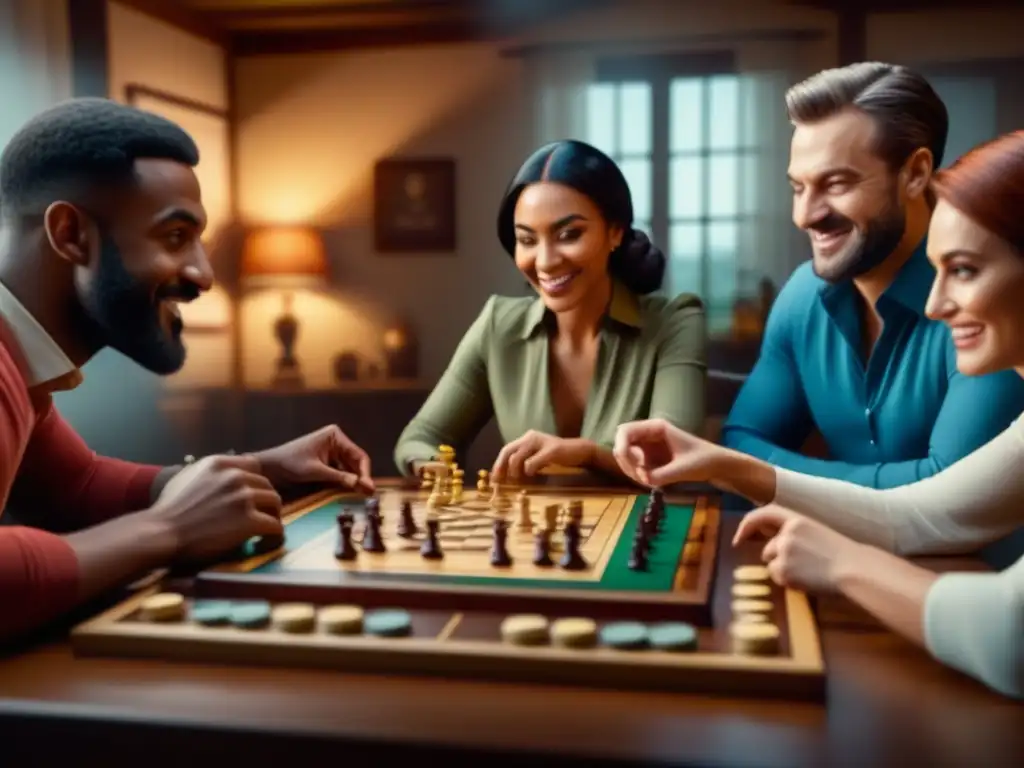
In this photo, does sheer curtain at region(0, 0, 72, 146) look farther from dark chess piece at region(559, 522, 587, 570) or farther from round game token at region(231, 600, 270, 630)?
dark chess piece at region(559, 522, 587, 570)

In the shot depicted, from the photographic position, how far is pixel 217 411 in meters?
2.49

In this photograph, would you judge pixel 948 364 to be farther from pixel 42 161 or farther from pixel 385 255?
pixel 42 161

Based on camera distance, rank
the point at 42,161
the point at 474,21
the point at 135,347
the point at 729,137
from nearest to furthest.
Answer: the point at 42,161 < the point at 135,347 < the point at 729,137 < the point at 474,21

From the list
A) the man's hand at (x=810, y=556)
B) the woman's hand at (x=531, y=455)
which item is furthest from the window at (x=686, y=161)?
the man's hand at (x=810, y=556)

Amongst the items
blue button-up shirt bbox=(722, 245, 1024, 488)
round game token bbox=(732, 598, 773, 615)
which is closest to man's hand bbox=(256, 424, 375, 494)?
blue button-up shirt bbox=(722, 245, 1024, 488)

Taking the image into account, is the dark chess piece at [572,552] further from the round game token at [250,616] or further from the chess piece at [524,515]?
the round game token at [250,616]

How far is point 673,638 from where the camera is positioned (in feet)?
3.25

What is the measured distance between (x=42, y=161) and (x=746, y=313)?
4.67 feet

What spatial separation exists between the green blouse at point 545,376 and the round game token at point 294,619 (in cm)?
103

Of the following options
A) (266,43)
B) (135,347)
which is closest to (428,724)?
(135,347)

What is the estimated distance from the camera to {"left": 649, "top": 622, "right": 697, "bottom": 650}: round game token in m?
0.98

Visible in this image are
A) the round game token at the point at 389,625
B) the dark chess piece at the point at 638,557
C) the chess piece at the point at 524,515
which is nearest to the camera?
the round game token at the point at 389,625

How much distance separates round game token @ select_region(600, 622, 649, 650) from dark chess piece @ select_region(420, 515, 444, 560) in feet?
1.17

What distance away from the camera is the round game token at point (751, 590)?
3.79 ft
